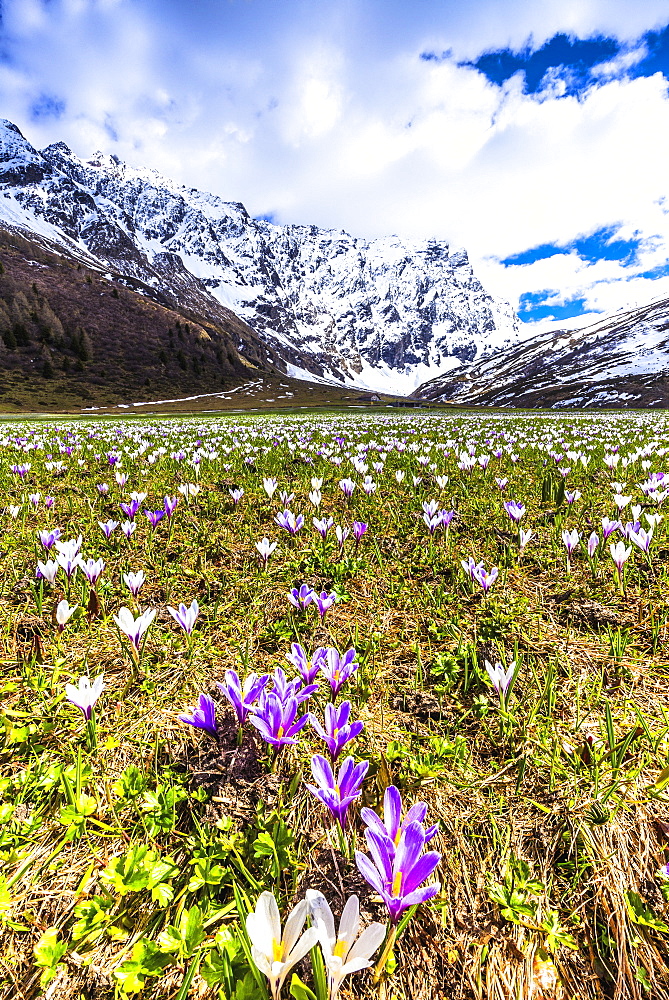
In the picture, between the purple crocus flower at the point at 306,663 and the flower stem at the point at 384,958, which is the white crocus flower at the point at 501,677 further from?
the flower stem at the point at 384,958

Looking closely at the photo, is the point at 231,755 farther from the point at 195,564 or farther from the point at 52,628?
the point at 195,564

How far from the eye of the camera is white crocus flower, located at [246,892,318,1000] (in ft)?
3.23

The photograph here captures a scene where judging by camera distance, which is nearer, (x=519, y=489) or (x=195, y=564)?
(x=195, y=564)

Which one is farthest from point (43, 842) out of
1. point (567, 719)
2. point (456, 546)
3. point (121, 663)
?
point (456, 546)

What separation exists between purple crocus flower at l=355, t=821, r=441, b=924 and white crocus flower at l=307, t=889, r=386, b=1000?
0.09 meters

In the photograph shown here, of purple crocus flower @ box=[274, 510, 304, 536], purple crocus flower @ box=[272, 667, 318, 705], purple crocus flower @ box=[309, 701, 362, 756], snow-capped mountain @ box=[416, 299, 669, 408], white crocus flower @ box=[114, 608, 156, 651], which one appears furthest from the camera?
snow-capped mountain @ box=[416, 299, 669, 408]

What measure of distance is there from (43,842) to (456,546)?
334 cm

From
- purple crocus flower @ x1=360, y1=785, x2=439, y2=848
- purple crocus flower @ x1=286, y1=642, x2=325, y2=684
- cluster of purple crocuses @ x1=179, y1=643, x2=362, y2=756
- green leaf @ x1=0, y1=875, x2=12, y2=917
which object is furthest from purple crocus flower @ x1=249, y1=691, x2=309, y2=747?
green leaf @ x1=0, y1=875, x2=12, y2=917

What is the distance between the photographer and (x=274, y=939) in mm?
1059

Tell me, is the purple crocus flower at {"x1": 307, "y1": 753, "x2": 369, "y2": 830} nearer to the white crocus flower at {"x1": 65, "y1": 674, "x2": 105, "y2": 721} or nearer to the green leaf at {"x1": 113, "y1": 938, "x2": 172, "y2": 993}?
the green leaf at {"x1": 113, "y1": 938, "x2": 172, "y2": 993}

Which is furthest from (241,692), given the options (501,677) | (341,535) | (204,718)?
(341,535)

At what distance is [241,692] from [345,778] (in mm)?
662

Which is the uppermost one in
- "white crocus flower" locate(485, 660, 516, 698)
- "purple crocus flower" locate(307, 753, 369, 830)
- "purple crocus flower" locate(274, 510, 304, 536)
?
"purple crocus flower" locate(274, 510, 304, 536)

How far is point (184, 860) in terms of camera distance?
1509 mm
